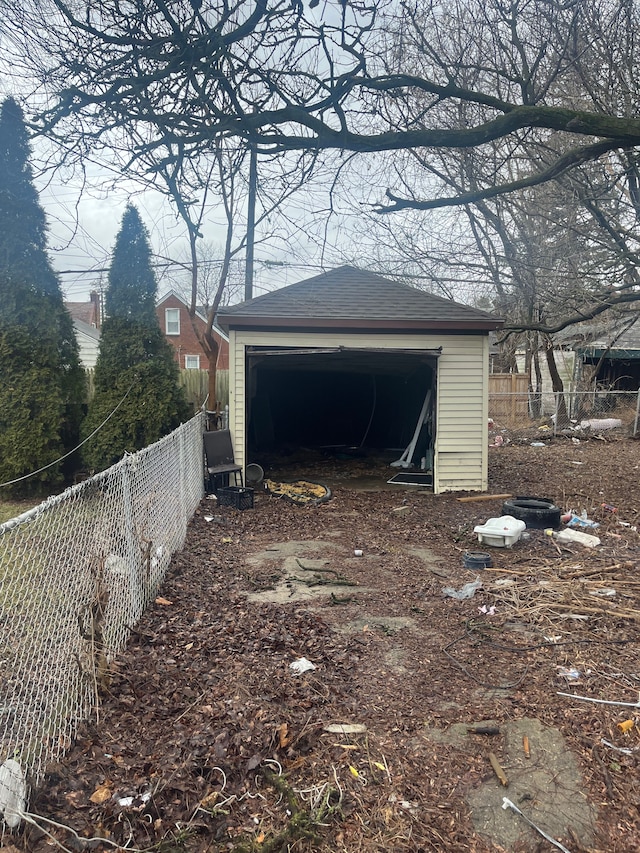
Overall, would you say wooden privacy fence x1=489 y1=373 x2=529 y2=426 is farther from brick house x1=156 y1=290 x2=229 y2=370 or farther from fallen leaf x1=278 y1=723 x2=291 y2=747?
fallen leaf x1=278 y1=723 x2=291 y2=747

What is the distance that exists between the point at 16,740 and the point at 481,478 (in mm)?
8487

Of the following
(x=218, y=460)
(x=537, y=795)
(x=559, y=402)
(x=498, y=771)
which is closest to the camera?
(x=537, y=795)

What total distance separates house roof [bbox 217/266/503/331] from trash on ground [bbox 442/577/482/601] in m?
5.31

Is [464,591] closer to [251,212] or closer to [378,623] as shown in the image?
[378,623]

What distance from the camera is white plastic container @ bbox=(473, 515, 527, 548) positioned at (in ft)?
19.9

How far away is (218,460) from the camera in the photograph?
9141mm

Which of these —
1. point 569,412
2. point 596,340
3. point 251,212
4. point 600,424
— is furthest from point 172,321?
point 251,212

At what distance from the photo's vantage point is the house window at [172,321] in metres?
33.6

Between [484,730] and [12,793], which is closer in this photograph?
[12,793]

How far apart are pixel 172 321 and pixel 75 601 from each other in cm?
3244

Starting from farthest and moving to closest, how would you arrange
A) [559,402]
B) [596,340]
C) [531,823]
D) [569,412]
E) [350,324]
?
[596,340]
[569,412]
[559,402]
[350,324]
[531,823]

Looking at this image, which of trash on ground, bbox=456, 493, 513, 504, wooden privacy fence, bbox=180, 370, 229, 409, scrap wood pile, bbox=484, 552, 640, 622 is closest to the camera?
scrap wood pile, bbox=484, 552, 640, 622

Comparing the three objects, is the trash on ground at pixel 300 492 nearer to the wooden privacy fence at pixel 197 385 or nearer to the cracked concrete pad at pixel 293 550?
the cracked concrete pad at pixel 293 550

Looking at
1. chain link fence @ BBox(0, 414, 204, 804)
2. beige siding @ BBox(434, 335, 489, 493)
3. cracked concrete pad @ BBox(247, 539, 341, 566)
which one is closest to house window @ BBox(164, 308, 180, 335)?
Answer: beige siding @ BBox(434, 335, 489, 493)
